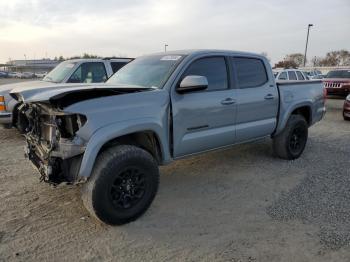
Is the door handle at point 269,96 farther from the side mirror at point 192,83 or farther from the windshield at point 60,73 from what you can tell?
the windshield at point 60,73

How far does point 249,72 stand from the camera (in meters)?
5.37

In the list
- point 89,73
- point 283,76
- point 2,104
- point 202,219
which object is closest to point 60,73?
point 89,73

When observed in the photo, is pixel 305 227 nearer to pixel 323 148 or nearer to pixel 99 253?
pixel 99 253

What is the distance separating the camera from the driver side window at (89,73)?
889 centimetres

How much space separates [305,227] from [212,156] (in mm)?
2884

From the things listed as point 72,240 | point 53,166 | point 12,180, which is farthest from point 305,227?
point 12,180

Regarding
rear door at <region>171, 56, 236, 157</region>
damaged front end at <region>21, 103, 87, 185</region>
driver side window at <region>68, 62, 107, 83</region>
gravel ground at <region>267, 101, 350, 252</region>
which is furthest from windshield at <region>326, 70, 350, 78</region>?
damaged front end at <region>21, 103, 87, 185</region>

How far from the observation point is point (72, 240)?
3443mm

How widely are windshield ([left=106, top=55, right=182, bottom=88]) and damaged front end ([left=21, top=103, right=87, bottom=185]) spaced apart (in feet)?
3.95

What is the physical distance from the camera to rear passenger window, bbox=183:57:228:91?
15.0ft

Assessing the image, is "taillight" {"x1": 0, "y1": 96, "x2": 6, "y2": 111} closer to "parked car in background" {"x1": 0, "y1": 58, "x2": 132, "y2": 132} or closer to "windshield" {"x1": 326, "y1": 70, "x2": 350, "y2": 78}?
"parked car in background" {"x1": 0, "y1": 58, "x2": 132, "y2": 132}

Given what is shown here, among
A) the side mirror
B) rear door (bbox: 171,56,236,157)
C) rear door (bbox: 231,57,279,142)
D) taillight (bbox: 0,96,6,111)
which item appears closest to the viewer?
the side mirror

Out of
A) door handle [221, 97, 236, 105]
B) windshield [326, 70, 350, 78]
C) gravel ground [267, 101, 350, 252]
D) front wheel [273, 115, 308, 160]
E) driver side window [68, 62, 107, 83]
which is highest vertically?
driver side window [68, 62, 107, 83]

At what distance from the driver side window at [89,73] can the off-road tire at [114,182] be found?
5.60 metres
